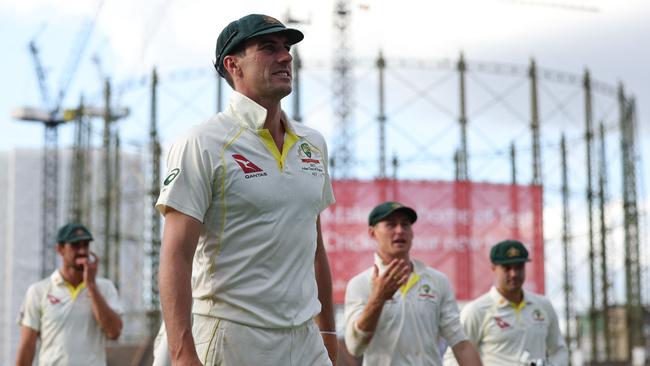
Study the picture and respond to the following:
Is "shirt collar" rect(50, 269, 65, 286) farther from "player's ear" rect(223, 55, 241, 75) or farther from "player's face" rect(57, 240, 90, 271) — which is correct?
"player's ear" rect(223, 55, 241, 75)

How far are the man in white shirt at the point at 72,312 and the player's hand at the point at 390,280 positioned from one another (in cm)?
296

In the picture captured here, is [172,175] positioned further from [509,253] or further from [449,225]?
[449,225]

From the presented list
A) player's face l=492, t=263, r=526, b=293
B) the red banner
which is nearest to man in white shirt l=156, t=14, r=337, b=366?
player's face l=492, t=263, r=526, b=293

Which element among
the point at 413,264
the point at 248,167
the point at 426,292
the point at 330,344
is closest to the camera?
the point at 248,167

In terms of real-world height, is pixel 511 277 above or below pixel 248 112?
below

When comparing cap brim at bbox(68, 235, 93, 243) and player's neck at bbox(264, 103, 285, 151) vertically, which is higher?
player's neck at bbox(264, 103, 285, 151)

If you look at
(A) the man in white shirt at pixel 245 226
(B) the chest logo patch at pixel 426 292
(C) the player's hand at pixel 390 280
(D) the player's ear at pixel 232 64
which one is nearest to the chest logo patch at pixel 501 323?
(B) the chest logo patch at pixel 426 292

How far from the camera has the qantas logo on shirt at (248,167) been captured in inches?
157

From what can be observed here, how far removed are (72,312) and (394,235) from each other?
107 inches

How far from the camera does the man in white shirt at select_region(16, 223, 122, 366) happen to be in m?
8.95

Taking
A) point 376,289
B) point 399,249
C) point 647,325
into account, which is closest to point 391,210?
point 399,249

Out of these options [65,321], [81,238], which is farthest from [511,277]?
[65,321]

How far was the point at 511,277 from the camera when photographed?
30.9 feet

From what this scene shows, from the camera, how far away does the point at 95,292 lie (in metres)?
8.91
